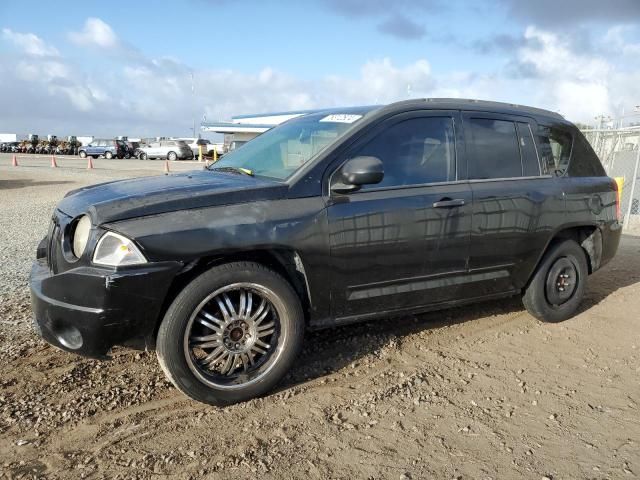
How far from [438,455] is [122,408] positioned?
1.82 m

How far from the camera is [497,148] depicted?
4.31 metres

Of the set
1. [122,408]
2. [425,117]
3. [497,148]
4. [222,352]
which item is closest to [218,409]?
[222,352]

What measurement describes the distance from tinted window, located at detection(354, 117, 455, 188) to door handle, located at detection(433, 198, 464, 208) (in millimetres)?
178

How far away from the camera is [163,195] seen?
3150 mm

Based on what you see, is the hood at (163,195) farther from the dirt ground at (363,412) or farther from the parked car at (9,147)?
the parked car at (9,147)

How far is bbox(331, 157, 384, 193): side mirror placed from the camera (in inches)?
131

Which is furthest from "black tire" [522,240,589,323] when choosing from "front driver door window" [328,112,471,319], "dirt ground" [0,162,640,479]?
"front driver door window" [328,112,471,319]

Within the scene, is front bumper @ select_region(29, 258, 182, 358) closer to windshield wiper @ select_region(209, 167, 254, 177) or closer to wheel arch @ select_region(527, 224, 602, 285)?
windshield wiper @ select_region(209, 167, 254, 177)

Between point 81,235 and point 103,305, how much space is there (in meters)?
0.50

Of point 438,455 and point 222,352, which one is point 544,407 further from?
point 222,352

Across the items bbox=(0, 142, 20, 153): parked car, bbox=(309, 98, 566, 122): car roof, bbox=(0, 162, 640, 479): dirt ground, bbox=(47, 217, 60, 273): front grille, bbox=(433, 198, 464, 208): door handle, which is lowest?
bbox=(0, 162, 640, 479): dirt ground

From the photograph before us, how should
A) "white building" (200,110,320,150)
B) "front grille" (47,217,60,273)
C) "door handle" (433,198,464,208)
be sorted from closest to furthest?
1. "front grille" (47,217,60,273)
2. "door handle" (433,198,464,208)
3. "white building" (200,110,320,150)

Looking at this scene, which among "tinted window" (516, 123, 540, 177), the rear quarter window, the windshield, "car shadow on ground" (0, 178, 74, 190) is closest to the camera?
the windshield

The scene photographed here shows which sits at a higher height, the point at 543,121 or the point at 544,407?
the point at 543,121
